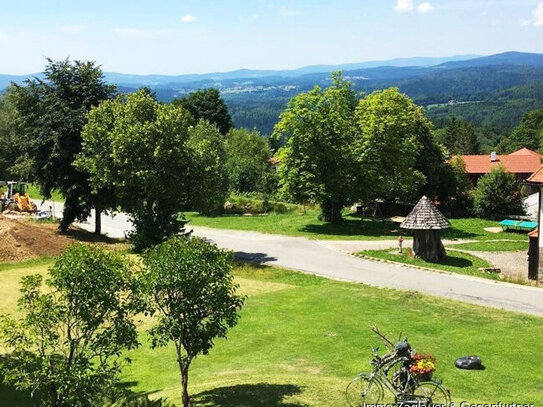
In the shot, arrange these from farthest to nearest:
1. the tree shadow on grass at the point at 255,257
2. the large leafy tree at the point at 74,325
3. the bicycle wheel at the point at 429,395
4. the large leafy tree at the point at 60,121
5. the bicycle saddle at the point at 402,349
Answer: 1. the large leafy tree at the point at 60,121
2. the tree shadow on grass at the point at 255,257
3. the bicycle saddle at the point at 402,349
4. the bicycle wheel at the point at 429,395
5. the large leafy tree at the point at 74,325

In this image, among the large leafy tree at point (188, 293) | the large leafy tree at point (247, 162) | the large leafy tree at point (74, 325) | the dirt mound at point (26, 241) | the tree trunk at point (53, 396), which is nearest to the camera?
the large leafy tree at point (74, 325)

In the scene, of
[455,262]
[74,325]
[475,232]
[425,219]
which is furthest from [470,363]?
[475,232]

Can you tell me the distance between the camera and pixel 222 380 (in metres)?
16.6

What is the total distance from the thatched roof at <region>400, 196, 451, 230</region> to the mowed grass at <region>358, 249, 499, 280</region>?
208 cm

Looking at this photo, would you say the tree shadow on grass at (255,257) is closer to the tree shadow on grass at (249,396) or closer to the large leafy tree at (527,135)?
the tree shadow on grass at (249,396)

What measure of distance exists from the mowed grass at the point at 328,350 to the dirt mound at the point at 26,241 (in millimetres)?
6000

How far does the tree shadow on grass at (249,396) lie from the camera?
45.6 ft

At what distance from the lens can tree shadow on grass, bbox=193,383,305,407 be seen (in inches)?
547

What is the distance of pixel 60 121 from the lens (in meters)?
37.2

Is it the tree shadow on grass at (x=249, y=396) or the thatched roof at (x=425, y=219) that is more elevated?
the thatched roof at (x=425, y=219)

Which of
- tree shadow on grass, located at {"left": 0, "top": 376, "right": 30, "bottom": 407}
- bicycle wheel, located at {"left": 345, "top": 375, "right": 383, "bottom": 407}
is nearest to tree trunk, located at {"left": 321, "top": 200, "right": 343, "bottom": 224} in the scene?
tree shadow on grass, located at {"left": 0, "top": 376, "right": 30, "bottom": 407}

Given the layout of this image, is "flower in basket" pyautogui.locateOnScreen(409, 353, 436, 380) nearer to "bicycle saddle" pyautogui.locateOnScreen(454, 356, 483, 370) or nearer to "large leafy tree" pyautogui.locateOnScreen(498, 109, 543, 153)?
"bicycle saddle" pyautogui.locateOnScreen(454, 356, 483, 370)

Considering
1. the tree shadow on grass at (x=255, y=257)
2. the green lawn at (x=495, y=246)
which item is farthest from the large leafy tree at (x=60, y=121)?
the green lawn at (x=495, y=246)

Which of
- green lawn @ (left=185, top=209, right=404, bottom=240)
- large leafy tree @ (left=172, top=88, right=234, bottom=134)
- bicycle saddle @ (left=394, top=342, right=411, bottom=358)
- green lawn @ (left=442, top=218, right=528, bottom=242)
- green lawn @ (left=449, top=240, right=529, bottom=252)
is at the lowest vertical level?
green lawn @ (left=442, top=218, right=528, bottom=242)
